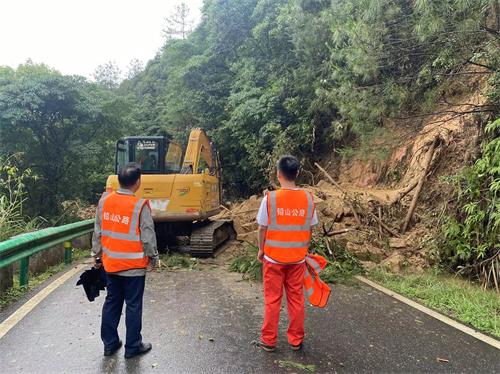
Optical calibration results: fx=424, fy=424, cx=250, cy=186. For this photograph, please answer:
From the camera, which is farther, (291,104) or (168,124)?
(168,124)

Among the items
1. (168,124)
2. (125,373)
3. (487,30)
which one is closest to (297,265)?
(125,373)

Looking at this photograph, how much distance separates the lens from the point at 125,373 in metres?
3.50

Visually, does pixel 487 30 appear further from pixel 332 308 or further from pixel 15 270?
pixel 15 270

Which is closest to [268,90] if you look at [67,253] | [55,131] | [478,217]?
[55,131]

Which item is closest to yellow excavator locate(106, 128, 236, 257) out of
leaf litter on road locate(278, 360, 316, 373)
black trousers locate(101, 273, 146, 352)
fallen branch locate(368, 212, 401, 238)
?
fallen branch locate(368, 212, 401, 238)

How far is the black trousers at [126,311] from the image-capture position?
12.6 feet

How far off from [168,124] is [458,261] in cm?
2318

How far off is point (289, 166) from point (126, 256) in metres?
1.73

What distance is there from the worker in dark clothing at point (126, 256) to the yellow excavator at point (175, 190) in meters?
5.29

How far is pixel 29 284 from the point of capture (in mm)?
6297

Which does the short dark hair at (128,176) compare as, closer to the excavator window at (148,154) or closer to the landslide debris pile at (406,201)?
the landslide debris pile at (406,201)

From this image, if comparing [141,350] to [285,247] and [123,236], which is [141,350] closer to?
[123,236]

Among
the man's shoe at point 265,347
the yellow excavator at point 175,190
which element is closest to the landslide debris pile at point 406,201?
the yellow excavator at point 175,190

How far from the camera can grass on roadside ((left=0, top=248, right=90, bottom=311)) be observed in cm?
538
